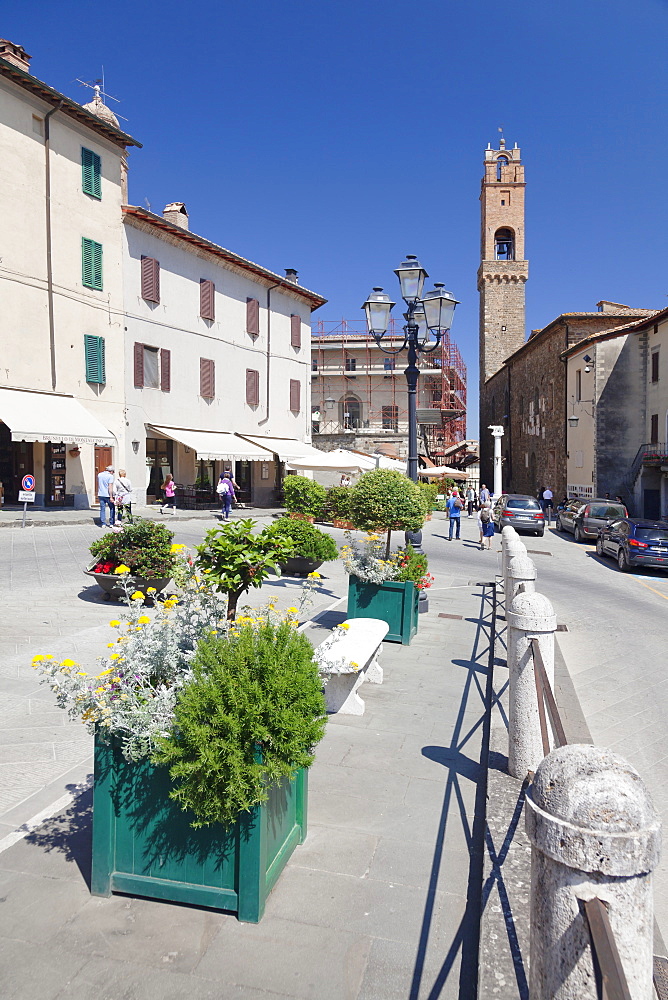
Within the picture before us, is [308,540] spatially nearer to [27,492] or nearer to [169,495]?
[27,492]

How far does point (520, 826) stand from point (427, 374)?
4368cm

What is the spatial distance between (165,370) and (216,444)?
3.36 m

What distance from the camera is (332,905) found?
10.4 ft

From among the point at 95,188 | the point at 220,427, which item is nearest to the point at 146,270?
the point at 95,188

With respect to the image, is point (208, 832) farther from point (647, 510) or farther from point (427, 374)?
point (427, 374)

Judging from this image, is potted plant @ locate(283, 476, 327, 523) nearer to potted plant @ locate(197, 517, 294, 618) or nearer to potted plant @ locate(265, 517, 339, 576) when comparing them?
potted plant @ locate(265, 517, 339, 576)

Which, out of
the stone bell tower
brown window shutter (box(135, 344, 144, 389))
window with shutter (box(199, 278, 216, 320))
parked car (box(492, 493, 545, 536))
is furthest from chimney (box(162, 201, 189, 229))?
the stone bell tower

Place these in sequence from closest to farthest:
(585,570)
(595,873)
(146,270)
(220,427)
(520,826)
Answer: (595,873), (520,826), (585,570), (146,270), (220,427)

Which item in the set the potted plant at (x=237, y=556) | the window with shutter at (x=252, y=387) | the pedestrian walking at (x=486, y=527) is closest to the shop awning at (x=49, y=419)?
the window with shutter at (x=252, y=387)

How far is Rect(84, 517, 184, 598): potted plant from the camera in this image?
9.51 meters

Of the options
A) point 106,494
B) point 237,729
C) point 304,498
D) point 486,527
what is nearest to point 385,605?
point 237,729

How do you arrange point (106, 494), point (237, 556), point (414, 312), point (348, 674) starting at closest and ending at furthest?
1. point (237, 556)
2. point (348, 674)
3. point (414, 312)
4. point (106, 494)

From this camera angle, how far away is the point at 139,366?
24578 mm

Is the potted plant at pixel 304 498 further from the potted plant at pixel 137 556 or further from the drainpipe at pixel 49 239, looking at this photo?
the potted plant at pixel 137 556
